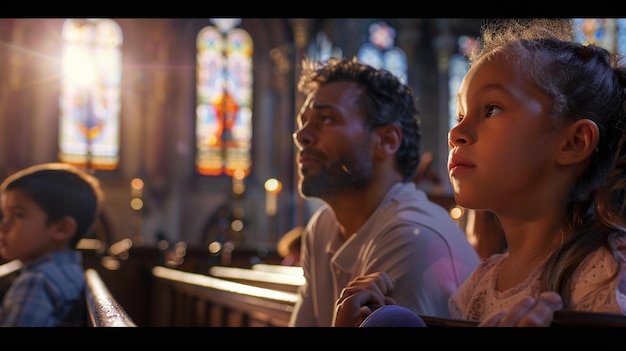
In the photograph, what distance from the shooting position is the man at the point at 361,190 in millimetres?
2129

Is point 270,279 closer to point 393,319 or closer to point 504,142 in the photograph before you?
point 504,142

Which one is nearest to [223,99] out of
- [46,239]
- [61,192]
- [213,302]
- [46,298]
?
[213,302]

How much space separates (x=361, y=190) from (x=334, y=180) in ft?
0.31

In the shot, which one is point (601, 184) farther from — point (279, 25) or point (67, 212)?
point (279, 25)

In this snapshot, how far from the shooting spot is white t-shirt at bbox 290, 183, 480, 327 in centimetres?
203

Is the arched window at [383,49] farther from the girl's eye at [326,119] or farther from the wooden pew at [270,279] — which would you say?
the girl's eye at [326,119]

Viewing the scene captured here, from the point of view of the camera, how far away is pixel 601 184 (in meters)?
1.38

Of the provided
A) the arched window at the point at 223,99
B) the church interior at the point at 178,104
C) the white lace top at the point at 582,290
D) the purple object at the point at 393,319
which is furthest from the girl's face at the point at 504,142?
the arched window at the point at 223,99

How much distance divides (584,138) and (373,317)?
56cm

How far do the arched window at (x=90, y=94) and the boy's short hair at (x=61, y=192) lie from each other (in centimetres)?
1366

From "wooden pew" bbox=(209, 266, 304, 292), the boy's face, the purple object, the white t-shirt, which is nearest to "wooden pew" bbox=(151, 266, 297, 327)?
"wooden pew" bbox=(209, 266, 304, 292)

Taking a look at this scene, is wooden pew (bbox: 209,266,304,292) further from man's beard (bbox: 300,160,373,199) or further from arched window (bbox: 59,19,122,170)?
arched window (bbox: 59,19,122,170)

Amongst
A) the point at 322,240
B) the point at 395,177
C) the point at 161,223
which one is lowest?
the point at 161,223
